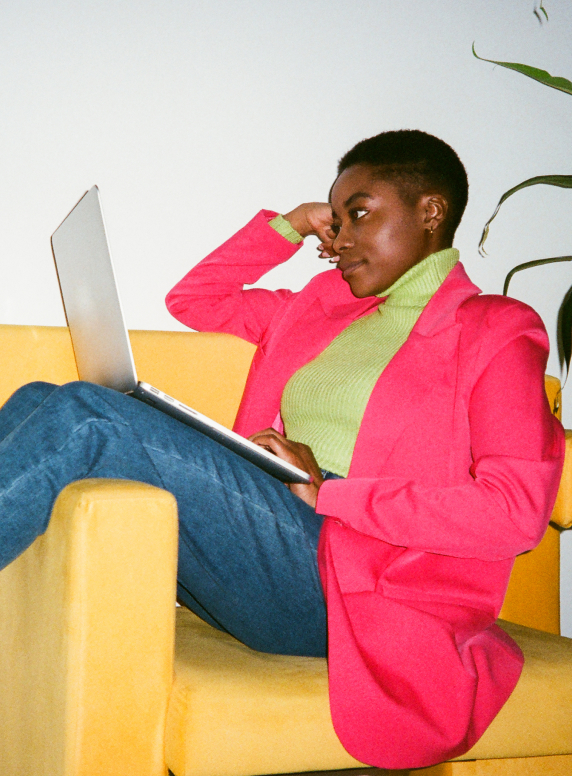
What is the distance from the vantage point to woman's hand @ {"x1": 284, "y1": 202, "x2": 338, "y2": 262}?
63.5 inches

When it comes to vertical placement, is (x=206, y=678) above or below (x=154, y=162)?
below

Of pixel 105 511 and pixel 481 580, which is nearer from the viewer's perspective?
pixel 105 511

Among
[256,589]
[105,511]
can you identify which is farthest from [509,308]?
[105,511]

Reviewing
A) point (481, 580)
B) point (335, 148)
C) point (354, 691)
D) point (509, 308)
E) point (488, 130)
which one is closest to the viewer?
point (354, 691)

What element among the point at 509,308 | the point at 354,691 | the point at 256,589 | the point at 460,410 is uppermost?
the point at 509,308

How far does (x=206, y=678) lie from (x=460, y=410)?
22.1 inches

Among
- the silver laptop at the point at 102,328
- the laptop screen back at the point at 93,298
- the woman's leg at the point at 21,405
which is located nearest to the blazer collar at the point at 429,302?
the silver laptop at the point at 102,328

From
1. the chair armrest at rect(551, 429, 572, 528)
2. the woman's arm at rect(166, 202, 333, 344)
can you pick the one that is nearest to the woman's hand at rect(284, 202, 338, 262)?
the woman's arm at rect(166, 202, 333, 344)

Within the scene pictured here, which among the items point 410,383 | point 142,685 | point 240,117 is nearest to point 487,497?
point 410,383

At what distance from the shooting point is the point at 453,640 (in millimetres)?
1014

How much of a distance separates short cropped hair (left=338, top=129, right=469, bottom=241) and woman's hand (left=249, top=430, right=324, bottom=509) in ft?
1.83

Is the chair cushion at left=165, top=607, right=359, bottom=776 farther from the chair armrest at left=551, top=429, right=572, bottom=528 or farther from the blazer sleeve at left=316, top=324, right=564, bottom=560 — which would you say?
the chair armrest at left=551, top=429, right=572, bottom=528

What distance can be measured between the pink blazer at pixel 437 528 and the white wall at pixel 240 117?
2.26ft

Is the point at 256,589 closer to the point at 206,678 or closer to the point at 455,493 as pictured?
the point at 206,678
